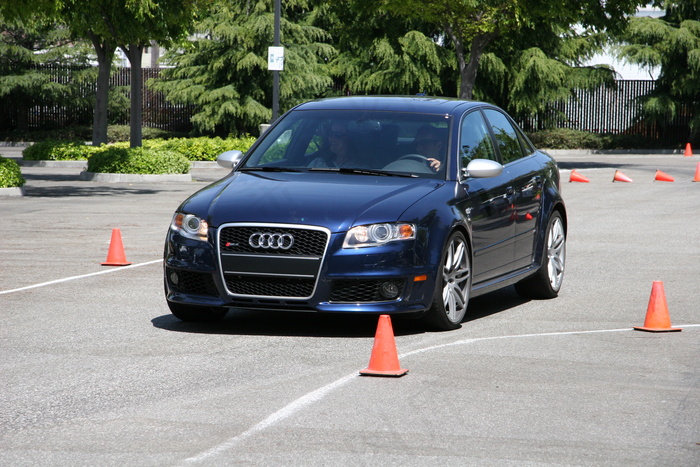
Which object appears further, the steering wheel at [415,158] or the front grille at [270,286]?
the steering wheel at [415,158]

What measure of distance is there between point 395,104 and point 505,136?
123cm

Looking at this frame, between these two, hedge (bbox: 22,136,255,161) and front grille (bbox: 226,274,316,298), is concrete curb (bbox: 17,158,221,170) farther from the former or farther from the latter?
front grille (bbox: 226,274,316,298)

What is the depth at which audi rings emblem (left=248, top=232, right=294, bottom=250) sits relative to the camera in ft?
26.7

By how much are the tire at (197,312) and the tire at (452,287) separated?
1.60m

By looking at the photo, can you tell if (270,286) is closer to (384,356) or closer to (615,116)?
(384,356)

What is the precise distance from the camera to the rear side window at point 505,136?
1029cm

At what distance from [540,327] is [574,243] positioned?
6438mm

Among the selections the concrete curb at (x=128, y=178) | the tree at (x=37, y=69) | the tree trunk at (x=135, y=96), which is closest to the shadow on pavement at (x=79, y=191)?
the concrete curb at (x=128, y=178)

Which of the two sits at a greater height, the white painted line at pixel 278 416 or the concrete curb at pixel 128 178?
the concrete curb at pixel 128 178

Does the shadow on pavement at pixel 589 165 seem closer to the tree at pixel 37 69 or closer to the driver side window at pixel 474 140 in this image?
the tree at pixel 37 69

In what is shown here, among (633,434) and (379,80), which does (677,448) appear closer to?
(633,434)

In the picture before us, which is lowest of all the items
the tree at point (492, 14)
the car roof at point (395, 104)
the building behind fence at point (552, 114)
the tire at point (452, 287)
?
the tire at point (452, 287)

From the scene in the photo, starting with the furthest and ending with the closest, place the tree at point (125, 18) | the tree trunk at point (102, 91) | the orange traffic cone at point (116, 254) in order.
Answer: the tree trunk at point (102, 91) < the tree at point (125, 18) < the orange traffic cone at point (116, 254)

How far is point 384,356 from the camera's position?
7.02 m
